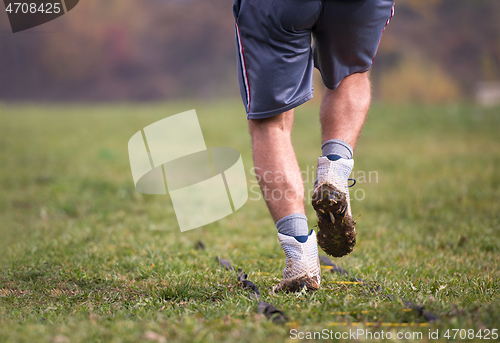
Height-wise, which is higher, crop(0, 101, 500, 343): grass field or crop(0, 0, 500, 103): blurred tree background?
crop(0, 101, 500, 343): grass field

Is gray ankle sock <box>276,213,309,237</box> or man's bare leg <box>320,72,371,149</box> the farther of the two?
man's bare leg <box>320,72,371,149</box>

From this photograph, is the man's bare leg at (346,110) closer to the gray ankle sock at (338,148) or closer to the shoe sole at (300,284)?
the gray ankle sock at (338,148)

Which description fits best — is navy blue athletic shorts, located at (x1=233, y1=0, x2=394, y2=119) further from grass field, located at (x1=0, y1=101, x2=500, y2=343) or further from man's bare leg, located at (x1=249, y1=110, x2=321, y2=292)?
grass field, located at (x1=0, y1=101, x2=500, y2=343)

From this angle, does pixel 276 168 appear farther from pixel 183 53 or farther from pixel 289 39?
pixel 183 53

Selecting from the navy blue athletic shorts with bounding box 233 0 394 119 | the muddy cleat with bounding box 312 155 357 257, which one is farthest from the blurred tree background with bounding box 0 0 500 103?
the muddy cleat with bounding box 312 155 357 257

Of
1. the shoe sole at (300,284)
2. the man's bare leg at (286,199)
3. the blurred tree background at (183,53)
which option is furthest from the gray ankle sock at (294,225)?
the blurred tree background at (183,53)

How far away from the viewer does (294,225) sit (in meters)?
1.64

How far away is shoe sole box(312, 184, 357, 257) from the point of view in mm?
1610

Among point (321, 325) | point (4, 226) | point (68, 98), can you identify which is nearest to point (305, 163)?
point (4, 226)

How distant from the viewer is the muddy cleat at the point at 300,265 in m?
1.62

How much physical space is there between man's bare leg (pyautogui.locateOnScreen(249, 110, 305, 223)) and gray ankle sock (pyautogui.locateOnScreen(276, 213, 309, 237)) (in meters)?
0.02

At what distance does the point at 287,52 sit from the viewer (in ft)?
5.30

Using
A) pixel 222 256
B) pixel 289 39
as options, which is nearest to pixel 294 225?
pixel 289 39

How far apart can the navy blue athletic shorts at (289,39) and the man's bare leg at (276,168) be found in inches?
2.8
